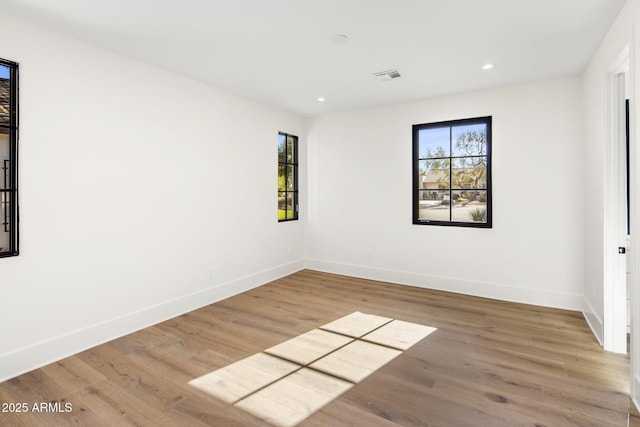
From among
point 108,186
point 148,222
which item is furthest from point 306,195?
point 108,186

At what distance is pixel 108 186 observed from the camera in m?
3.09

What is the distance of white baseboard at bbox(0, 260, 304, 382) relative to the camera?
2514 millimetres

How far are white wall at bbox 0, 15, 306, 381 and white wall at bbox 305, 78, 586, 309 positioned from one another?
157 cm

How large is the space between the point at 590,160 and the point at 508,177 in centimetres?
88

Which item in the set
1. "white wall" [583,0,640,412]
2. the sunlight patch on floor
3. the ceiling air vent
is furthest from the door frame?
the ceiling air vent

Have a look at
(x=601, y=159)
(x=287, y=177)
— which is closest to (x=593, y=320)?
(x=601, y=159)

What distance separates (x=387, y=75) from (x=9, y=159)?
351 cm

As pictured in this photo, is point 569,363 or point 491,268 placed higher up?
point 491,268

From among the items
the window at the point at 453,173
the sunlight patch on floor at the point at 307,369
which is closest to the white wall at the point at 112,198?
the sunlight patch on floor at the point at 307,369

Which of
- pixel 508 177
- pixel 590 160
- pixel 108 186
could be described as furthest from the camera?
pixel 508 177

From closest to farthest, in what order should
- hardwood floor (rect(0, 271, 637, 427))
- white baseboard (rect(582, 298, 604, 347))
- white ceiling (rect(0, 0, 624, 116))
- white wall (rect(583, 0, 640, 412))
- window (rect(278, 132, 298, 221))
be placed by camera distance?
hardwood floor (rect(0, 271, 637, 427)) < white wall (rect(583, 0, 640, 412)) < white ceiling (rect(0, 0, 624, 116)) < white baseboard (rect(582, 298, 604, 347)) < window (rect(278, 132, 298, 221))

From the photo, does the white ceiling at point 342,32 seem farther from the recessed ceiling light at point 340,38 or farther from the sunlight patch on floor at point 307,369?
the sunlight patch on floor at point 307,369

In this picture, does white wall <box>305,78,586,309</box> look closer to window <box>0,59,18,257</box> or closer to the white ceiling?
the white ceiling

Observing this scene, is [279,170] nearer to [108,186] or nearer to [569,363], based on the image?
[108,186]
